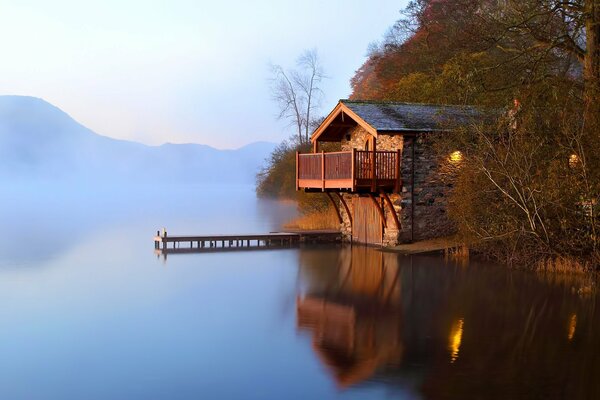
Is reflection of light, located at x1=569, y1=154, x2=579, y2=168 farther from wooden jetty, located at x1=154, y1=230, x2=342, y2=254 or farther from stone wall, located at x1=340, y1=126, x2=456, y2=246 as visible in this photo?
wooden jetty, located at x1=154, y1=230, x2=342, y2=254

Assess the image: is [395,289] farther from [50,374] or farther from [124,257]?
[124,257]

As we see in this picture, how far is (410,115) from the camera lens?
Result: 82.6 feet

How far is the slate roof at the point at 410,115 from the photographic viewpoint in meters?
23.7

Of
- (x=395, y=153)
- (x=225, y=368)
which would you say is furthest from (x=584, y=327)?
(x=395, y=153)

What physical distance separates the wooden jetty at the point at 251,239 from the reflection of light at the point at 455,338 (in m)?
15.1

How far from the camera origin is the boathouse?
77.8 ft

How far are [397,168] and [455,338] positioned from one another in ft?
40.8

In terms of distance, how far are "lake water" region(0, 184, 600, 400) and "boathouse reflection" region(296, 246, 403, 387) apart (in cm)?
4

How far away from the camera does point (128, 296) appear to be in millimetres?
17000

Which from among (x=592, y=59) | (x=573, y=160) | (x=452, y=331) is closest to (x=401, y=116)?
(x=592, y=59)

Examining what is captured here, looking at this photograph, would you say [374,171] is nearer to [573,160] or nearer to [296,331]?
[573,160]

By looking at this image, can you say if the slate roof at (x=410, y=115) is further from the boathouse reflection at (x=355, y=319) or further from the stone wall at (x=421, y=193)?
the boathouse reflection at (x=355, y=319)

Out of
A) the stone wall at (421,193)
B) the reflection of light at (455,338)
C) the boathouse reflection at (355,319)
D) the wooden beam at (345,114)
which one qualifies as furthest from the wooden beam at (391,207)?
the reflection of light at (455,338)

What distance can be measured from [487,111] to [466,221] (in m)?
5.07
